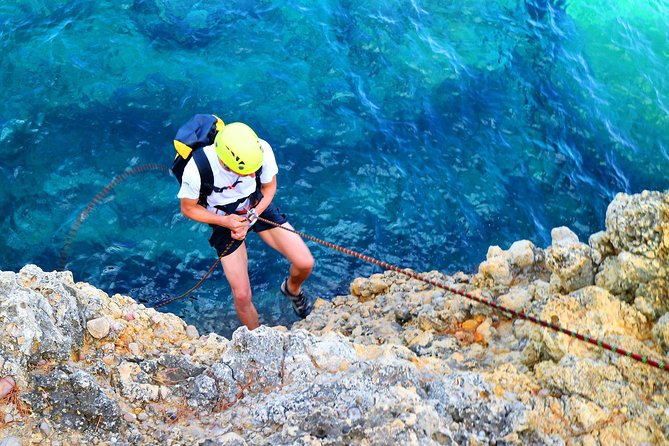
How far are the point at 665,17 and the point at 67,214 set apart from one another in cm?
1547

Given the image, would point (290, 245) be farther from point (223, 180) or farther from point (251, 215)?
point (223, 180)

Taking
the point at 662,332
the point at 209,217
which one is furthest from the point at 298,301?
the point at 662,332

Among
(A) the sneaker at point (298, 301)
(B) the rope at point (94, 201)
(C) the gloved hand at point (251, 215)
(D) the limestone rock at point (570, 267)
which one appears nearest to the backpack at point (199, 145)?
(C) the gloved hand at point (251, 215)

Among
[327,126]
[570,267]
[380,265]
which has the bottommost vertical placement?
[327,126]

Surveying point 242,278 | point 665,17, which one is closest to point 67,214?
point 242,278

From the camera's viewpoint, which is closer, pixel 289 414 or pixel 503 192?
pixel 289 414

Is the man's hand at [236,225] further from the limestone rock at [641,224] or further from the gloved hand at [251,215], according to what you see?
the limestone rock at [641,224]

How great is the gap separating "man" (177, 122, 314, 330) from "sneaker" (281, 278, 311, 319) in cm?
19

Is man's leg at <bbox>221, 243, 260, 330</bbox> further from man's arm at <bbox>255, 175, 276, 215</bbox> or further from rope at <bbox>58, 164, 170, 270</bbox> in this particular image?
rope at <bbox>58, 164, 170, 270</bbox>

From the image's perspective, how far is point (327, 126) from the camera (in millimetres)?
11172

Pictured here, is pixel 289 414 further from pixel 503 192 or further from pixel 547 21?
pixel 547 21

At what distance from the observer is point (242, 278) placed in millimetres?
7270

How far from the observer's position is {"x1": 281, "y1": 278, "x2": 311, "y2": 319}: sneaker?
8.43 metres

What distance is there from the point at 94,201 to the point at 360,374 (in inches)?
263
